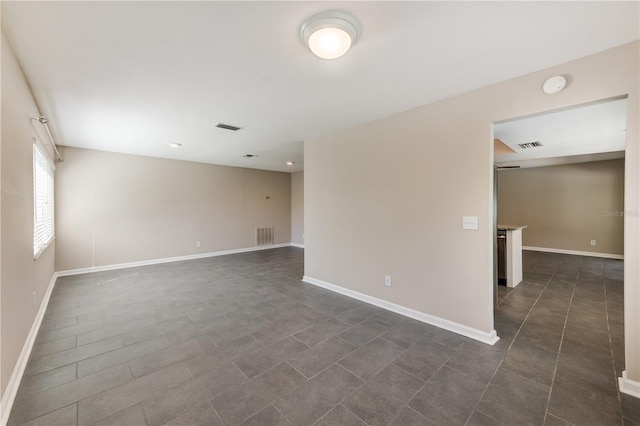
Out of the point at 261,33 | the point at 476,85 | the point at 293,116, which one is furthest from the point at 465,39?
the point at 293,116

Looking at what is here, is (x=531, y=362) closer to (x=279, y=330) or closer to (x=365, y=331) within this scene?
(x=365, y=331)

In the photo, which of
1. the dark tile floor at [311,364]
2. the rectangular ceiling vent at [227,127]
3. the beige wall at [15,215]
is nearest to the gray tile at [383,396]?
the dark tile floor at [311,364]

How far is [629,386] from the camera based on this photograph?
175 centimetres

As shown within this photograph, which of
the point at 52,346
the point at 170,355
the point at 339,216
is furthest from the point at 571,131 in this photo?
the point at 52,346

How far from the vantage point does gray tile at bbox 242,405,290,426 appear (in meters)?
1.52

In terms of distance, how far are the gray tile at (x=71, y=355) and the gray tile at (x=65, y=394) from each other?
1.25ft

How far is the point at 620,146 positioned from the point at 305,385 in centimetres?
664

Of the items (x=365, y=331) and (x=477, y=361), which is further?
(x=365, y=331)

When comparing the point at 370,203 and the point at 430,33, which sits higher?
the point at 430,33

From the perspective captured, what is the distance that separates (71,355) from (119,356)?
430mm

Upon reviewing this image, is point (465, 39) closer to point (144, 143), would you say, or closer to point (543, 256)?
point (144, 143)

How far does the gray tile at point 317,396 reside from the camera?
62.8 inches

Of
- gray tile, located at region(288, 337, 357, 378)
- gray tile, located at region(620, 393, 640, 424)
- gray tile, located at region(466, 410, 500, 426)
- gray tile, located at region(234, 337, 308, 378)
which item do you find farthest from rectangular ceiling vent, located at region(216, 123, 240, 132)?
gray tile, located at region(620, 393, 640, 424)

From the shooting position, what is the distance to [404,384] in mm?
1869
